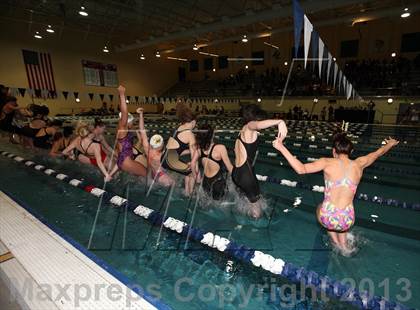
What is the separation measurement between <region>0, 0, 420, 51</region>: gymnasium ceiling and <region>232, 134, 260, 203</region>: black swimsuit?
9.75 metres

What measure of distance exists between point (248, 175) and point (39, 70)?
1991cm

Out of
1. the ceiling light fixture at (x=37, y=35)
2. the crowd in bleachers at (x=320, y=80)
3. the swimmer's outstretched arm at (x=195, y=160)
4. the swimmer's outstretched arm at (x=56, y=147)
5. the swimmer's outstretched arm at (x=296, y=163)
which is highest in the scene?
the ceiling light fixture at (x=37, y=35)

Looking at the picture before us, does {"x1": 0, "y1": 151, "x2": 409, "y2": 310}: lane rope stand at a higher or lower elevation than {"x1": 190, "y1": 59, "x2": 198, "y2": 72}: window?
lower

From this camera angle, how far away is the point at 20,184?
4566 mm

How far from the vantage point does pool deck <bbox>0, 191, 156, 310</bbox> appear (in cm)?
154

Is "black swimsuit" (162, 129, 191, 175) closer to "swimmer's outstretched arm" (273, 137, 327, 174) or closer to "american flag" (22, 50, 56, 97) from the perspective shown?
"swimmer's outstretched arm" (273, 137, 327, 174)

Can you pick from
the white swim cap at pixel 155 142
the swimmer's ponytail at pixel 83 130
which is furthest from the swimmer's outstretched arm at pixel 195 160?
the swimmer's ponytail at pixel 83 130

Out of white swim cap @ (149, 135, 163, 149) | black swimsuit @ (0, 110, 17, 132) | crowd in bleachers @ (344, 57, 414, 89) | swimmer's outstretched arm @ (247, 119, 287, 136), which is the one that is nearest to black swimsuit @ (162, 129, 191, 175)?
white swim cap @ (149, 135, 163, 149)

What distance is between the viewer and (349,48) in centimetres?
1945

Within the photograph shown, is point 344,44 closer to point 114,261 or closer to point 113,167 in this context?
point 113,167

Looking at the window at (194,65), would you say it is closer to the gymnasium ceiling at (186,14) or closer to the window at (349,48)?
the gymnasium ceiling at (186,14)

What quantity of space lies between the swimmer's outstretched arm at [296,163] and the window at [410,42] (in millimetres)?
20629

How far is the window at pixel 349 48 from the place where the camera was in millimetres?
19250

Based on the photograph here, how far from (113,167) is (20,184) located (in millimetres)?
1603
